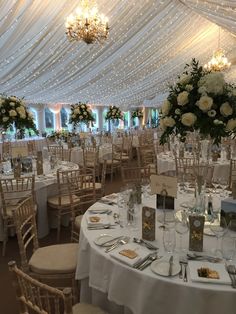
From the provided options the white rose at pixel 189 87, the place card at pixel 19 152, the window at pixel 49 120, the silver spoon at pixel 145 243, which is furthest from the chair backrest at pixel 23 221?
the window at pixel 49 120

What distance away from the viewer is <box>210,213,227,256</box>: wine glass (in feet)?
7.30

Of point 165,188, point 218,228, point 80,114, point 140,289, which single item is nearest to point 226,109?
point 165,188

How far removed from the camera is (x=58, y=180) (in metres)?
4.53

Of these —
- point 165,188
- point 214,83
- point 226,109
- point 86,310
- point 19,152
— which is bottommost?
point 86,310

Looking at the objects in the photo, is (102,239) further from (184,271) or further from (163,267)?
(184,271)

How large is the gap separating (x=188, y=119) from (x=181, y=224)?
2.92ft

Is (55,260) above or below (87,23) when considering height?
below

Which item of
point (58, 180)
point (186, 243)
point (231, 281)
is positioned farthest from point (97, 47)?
point (231, 281)

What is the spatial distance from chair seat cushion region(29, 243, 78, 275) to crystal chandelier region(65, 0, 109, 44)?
4.05 meters

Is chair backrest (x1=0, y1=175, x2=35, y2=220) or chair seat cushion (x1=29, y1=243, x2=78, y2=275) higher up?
chair backrest (x1=0, y1=175, x2=35, y2=220)

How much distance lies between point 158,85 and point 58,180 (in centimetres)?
1132

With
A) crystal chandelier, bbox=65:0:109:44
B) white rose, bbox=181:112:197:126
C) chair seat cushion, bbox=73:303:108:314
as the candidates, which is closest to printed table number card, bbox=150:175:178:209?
white rose, bbox=181:112:197:126

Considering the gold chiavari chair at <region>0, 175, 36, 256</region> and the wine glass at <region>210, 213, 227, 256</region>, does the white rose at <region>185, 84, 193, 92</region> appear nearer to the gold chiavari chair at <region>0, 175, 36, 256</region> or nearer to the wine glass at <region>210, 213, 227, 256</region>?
the wine glass at <region>210, 213, 227, 256</region>

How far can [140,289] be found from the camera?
1.95 m
